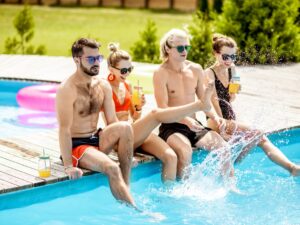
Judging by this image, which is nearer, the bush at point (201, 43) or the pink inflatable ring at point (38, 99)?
the pink inflatable ring at point (38, 99)

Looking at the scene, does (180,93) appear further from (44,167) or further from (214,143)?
(44,167)

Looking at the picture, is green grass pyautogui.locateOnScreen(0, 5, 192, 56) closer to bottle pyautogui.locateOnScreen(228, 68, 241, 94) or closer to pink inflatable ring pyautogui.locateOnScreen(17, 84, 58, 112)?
pink inflatable ring pyautogui.locateOnScreen(17, 84, 58, 112)

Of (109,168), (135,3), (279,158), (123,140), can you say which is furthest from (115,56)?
(135,3)

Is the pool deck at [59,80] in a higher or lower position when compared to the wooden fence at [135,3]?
lower

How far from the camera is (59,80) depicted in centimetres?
1167

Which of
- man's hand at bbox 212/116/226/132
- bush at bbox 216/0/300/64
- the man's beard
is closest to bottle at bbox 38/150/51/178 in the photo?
the man's beard

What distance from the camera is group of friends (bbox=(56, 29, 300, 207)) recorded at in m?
6.39

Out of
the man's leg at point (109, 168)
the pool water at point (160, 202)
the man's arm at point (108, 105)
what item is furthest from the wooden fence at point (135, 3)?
the man's leg at point (109, 168)

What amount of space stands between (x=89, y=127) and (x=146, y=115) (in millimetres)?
605

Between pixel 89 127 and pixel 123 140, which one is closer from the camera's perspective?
pixel 123 140

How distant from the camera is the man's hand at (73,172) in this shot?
6367 millimetres

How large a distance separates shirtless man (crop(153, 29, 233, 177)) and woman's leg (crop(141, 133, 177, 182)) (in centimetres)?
13

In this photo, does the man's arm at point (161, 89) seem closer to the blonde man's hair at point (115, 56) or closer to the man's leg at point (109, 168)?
the blonde man's hair at point (115, 56)

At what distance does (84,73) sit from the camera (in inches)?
258
